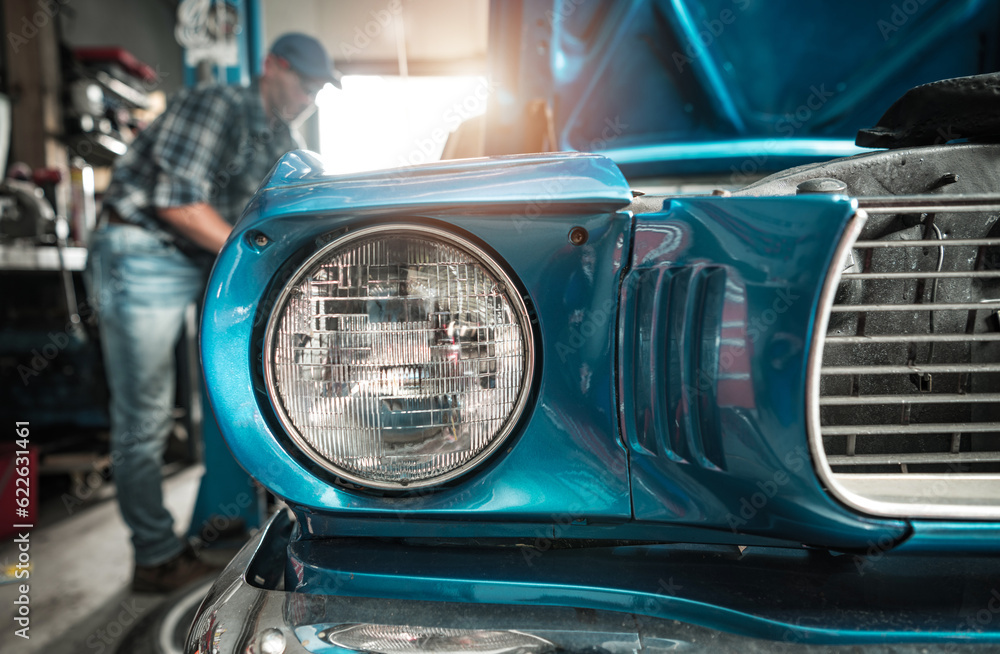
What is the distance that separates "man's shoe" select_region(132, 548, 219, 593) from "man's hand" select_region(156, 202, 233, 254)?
3.33 feet

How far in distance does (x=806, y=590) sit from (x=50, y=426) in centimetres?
328

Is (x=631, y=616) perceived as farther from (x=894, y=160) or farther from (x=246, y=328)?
(x=894, y=160)

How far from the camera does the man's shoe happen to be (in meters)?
1.74

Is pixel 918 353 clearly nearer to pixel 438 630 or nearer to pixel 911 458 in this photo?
pixel 911 458

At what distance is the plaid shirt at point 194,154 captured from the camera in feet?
5.44

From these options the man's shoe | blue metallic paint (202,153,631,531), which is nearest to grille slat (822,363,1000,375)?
blue metallic paint (202,153,631,531)

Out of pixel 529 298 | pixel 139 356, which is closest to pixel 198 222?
pixel 139 356

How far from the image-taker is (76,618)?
64.5 inches

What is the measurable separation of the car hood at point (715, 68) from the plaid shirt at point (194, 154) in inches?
31.6

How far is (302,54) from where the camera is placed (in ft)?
6.04

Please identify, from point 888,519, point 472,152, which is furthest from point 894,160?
point 472,152

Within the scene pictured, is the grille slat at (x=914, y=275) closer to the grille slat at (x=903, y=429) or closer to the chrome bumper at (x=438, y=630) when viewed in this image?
the grille slat at (x=903, y=429)

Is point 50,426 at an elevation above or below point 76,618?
above

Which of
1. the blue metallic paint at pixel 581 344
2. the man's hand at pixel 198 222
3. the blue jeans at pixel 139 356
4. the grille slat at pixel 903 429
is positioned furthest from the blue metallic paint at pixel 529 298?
the blue jeans at pixel 139 356
